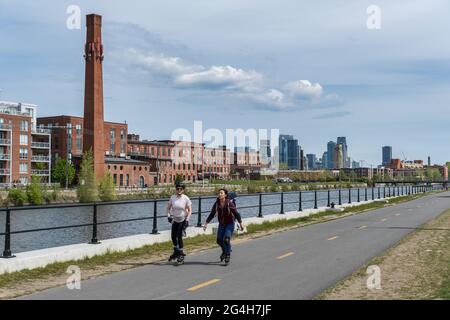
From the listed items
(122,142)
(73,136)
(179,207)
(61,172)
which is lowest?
(179,207)

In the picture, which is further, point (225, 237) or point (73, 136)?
point (73, 136)

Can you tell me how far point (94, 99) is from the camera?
8850 centimetres

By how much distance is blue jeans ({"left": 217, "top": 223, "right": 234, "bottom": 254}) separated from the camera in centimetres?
1234

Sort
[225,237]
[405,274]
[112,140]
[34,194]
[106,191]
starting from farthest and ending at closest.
A: [112,140]
[106,191]
[34,194]
[225,237]
[405,274]

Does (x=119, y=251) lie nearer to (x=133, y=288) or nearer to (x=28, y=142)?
(x=133, y=288)

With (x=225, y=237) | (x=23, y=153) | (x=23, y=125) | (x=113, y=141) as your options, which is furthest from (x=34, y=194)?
(x=113, y=141)

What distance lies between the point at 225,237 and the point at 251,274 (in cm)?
159

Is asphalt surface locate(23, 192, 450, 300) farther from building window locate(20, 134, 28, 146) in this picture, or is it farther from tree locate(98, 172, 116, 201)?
building window locate(20, 134, 28, 146)

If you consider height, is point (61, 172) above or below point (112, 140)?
below

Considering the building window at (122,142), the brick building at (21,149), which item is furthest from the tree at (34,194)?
the building window at (122,142)

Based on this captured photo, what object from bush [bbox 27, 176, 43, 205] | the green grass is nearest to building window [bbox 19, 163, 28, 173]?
bush [bbox 27, 176, 43, 205]

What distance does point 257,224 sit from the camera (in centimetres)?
2231

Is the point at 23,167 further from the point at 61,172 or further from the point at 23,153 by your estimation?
the point at 61,172
